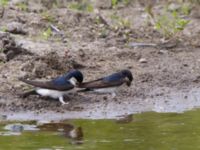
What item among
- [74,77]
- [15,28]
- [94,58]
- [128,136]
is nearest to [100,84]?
[74,77]

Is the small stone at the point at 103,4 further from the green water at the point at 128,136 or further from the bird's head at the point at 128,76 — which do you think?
the green water at the point at 128,136

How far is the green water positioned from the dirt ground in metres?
0.44

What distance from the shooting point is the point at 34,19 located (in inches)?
488

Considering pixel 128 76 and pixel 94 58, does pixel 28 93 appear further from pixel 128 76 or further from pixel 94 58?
pixel 94 58

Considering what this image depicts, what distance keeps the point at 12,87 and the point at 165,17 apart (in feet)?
12.1

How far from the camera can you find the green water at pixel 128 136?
7977 mm

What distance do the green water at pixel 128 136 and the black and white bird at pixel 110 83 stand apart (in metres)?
0.76

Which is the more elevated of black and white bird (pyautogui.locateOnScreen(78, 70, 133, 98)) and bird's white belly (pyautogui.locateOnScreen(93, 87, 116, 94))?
black and white bird (pyautogui.locateOnScreen(78, 70, 133, 98))

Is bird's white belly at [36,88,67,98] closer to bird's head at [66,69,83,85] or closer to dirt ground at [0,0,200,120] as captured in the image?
dirt ground at [0,0,200,120]

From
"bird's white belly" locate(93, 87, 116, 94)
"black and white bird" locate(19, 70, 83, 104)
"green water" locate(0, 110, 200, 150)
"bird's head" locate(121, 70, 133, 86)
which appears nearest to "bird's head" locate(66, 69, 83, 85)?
"black and white bird" locate(19, 70, 83, 104)

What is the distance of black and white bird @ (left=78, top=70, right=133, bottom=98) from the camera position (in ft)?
32.6

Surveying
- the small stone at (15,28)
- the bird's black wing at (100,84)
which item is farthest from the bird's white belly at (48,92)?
the small stone at (15,28)

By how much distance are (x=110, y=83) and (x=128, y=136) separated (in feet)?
5.51

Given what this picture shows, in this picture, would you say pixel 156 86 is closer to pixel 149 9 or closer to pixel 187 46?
pixel 187 46
